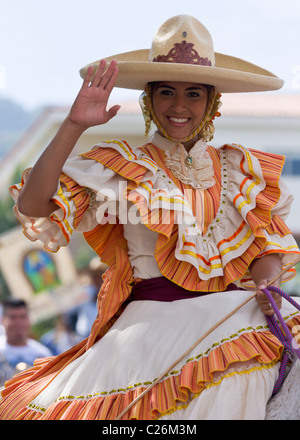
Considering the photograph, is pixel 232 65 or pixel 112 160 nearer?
pixel 112 160

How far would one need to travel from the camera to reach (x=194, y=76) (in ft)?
7.99

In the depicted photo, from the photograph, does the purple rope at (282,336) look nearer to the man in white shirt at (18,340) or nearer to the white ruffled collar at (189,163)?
the white ruffled collar at (189,163)

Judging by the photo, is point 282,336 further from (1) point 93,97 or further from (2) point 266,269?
(1) point 93,97

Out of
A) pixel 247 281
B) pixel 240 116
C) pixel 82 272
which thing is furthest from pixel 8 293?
pixel 247 281

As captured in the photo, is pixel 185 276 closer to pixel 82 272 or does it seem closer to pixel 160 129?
pixel 160 129

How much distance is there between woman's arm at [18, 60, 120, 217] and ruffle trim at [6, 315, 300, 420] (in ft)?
1.97

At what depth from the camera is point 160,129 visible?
2.60 m

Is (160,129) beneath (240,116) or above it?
beneath

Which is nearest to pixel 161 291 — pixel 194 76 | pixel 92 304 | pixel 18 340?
pixel 194 76

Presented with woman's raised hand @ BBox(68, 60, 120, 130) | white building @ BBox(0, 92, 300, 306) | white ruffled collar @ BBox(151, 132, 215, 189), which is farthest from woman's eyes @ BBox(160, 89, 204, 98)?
white building @ BBox(0, 92, 300, 306)

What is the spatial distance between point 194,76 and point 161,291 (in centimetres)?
70

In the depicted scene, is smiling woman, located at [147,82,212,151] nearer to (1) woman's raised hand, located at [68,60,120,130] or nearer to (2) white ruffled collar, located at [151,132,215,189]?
(2) white ruffled collar, located at [151,132,215,189]

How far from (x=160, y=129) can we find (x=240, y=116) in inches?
462

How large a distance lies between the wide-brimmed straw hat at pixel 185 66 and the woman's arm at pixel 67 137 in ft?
0.69
